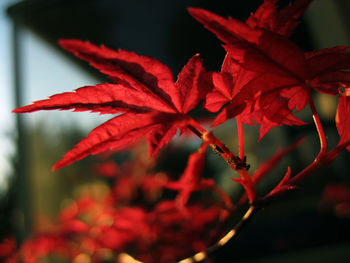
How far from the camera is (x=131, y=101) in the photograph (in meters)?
0.30

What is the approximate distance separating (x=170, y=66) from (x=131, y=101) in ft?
8.90

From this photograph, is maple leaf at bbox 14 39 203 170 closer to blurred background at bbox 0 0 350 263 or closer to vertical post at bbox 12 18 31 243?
blurred background at bbox 0 0 350 263

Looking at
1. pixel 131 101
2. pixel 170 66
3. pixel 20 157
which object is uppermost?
pixel 170 66

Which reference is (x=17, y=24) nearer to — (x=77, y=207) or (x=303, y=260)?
(x=77, y=207)

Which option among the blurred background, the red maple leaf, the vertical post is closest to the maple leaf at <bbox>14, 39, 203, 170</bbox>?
the red maple leaf

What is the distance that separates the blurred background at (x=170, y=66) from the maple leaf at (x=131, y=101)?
5.84 feet

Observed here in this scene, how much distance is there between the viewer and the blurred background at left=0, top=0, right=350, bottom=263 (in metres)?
2.16

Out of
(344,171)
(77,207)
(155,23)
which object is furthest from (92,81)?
(344,171)

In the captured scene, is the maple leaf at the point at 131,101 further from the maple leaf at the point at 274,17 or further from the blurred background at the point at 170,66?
the blurred background at the point at 170,66

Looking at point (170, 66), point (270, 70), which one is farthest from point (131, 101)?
point (170, 66)

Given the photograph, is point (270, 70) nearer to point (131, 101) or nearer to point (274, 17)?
point (274, 17)

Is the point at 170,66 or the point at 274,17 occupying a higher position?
the point at 170,66

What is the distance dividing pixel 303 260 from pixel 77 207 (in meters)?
1.81

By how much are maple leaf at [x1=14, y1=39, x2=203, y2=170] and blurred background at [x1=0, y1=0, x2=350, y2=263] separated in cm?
178
